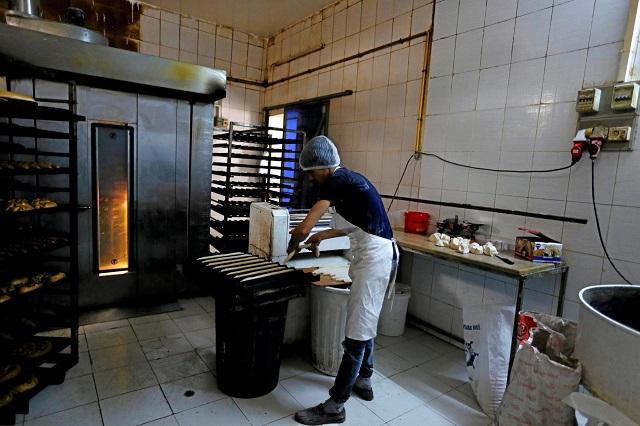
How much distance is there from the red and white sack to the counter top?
503mm

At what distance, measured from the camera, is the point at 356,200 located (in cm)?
202

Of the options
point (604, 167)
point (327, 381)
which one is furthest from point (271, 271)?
point (604, 167)

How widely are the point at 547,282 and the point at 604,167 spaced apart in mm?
797

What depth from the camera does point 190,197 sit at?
11.3 ft

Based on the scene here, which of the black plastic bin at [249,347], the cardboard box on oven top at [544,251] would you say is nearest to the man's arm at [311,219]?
the black plastic bin at [249,347]

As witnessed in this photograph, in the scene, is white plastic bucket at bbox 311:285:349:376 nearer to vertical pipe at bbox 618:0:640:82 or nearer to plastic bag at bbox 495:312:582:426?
plastic bag at bbox 495:312:582:426

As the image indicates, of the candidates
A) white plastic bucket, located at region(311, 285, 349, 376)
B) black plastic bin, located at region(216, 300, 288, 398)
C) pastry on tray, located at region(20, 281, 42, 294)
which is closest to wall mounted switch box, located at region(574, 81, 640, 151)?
white plastic bucket, located at region(311, 285, 349, 376)

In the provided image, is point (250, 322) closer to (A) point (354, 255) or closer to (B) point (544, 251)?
(A) point (354, 255)

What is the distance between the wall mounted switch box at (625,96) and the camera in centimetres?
196

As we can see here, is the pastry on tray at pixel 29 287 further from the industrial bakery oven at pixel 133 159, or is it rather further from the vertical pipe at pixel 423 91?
the vertical pipe at pixel 423 91

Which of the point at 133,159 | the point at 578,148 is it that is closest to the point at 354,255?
the point at 578,148

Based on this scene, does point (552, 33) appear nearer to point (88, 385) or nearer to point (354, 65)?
point (354, 65)

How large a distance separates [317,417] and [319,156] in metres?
1.41

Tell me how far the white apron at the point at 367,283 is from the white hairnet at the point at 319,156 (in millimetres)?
416
